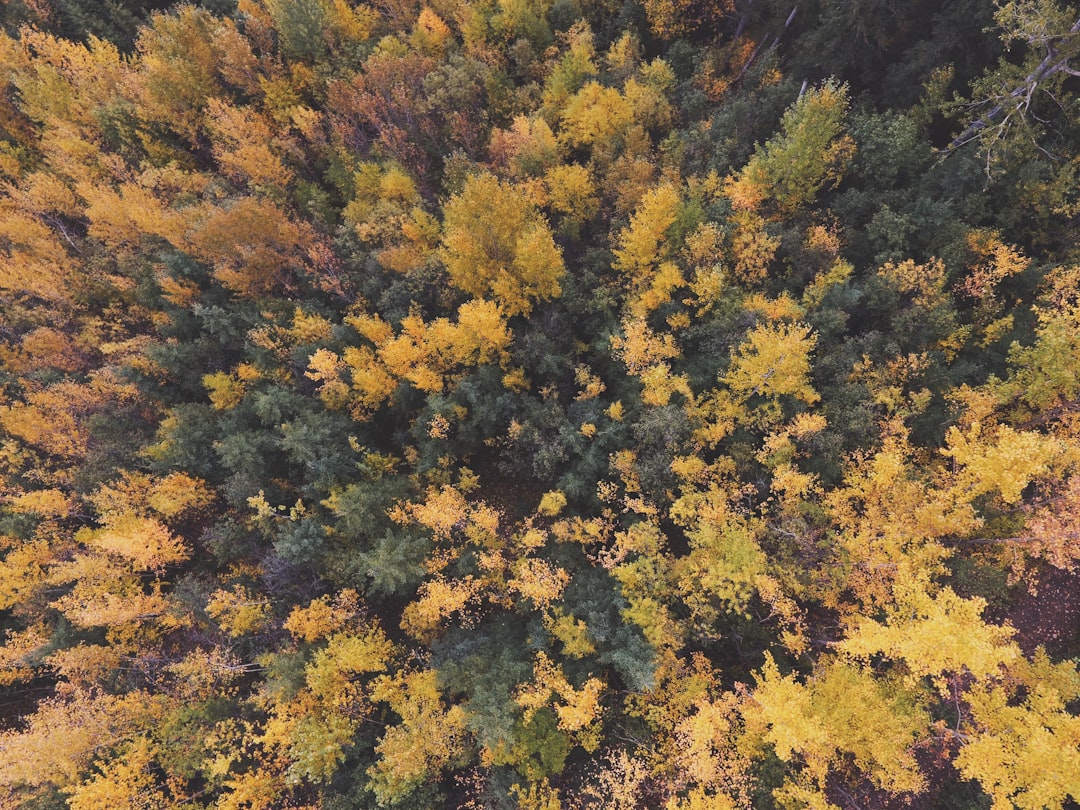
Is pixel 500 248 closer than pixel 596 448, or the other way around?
pixel 596 448

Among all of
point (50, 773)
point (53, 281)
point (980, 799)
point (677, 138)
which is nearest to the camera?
point (980, 799)

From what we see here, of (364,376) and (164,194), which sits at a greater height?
(164,194)

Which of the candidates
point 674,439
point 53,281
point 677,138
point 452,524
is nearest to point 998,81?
point 677,138

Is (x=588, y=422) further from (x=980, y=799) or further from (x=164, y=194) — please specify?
(x=164, y=194)

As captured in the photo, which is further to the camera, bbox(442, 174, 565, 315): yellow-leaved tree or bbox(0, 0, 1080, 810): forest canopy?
bbox(442, 174, 565, 315): yellow-leaved tree

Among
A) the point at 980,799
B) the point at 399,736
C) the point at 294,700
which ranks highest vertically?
the point at 294,700

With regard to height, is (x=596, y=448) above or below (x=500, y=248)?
below

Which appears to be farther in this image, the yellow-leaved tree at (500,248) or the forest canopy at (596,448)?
the yellow-leaved tree at (500,248)

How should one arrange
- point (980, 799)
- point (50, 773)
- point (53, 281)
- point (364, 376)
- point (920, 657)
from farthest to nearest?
1. point (53, 281)
2. point (364, 376)
3. point (50, 773)
4. point (980, 799)
5. point (920, 657)
